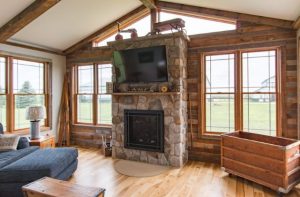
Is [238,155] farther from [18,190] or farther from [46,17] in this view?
[46,17]

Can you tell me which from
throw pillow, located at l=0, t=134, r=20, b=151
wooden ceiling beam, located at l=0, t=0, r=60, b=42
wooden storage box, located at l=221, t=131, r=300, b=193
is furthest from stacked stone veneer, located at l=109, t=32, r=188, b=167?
throw pillow, located at l=0, t=134, r=20, b=151

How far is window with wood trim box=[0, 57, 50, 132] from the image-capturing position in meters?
4.39

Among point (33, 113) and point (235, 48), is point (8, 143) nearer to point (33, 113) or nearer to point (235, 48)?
point (33, 113)

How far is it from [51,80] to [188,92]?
3.49 meters

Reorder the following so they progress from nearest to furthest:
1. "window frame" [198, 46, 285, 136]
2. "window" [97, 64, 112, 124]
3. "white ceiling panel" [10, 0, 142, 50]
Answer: "window frame" [198, 46, 285, 136] → "white ceiling panel" [10, 0, 142, 50] → "window" [97, 64, 112, 124]

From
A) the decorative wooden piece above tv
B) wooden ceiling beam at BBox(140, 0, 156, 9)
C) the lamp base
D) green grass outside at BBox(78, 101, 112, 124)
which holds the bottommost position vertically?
the lamp base

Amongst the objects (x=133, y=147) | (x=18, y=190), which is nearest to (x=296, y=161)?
(x=133, y=147)

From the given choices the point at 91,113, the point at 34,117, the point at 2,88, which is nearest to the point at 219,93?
the point at 91,113

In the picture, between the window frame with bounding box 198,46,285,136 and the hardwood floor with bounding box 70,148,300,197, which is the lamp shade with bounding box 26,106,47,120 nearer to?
the hardwood floor with bounding box 70,148,300,197

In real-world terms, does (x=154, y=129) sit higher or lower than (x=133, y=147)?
higher

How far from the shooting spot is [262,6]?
3250 mm

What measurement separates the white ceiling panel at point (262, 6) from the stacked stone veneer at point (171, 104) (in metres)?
0.79

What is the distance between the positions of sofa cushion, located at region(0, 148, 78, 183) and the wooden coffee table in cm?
54

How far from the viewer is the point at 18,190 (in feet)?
8.89
